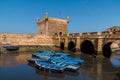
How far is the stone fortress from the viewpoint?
2859cm

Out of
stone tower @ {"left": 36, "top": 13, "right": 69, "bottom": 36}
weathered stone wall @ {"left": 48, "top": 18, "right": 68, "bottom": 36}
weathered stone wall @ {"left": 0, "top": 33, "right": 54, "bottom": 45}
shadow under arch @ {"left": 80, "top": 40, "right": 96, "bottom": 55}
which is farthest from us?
weathered stone wall @ {"left": 48, "top": 18, "right": 68, "bottom": 36}

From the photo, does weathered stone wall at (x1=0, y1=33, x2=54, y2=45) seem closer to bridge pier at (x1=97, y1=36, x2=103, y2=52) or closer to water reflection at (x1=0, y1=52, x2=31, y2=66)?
water reflection at (x1=0, y1=52, x2=31, y2=66)

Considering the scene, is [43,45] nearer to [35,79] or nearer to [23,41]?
[23,41]

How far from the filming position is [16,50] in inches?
1455

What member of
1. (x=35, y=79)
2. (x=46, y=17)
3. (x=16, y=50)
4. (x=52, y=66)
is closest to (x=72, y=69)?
(x=52, y=66)

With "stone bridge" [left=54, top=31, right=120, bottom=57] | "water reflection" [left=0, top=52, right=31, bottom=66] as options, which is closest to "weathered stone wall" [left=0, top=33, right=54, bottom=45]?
"stone bridge" [left=54, top=31, right=120, bottom=57]

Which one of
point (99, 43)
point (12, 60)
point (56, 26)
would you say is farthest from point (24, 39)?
point (99, 43)

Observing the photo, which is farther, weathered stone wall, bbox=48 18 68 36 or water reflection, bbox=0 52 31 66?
weathered stone wall, bbox=48 18 68 36

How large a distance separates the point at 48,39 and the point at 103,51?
812 inches

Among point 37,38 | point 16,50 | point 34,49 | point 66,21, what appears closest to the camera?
point 16,50

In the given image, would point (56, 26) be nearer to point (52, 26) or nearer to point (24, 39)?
point (52, 26)

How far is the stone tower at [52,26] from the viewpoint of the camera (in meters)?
47.7

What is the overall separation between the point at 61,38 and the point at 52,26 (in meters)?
6.48

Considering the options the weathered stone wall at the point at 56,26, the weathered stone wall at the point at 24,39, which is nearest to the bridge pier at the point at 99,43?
the weathered stone wall at the point at 24,39
